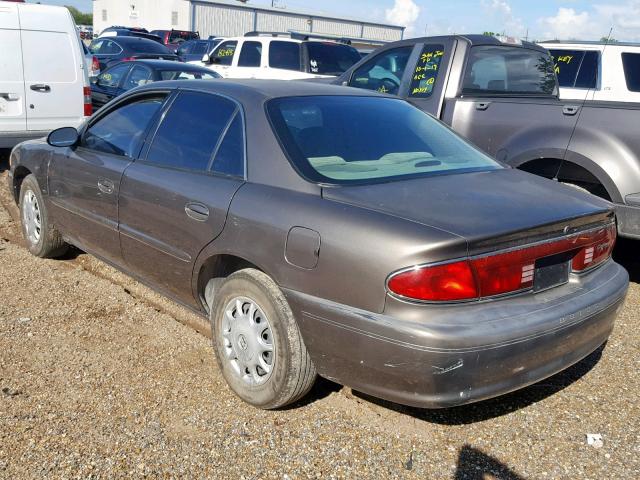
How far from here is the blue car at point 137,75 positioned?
1029cm

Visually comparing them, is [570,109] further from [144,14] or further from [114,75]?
[144,14]

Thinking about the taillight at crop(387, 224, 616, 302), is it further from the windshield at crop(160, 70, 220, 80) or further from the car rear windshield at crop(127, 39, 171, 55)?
the car rear windshield at crop(127, 39, 171, 55)

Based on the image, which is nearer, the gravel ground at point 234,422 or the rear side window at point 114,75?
the gravel ground at point 234,422

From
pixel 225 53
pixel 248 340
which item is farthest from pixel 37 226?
pixel 225 53

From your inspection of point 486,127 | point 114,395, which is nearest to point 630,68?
point 486,127

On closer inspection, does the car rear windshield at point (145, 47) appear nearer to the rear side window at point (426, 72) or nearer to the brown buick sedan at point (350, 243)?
the rear side window at point (426, 72)

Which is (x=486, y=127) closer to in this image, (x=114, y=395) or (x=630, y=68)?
(x=114, y=395)

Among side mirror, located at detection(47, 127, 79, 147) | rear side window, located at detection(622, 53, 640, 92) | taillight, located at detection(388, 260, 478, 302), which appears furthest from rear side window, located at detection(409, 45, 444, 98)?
rear side window, located at detection(622, 53, 640, 92)

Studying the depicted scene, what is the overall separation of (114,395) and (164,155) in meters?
1.42

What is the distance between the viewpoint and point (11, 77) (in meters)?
7.75

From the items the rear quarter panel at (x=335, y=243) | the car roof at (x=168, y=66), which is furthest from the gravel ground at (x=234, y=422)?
the car roof at (x=168, y=66)

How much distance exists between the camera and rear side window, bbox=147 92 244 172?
3.61m

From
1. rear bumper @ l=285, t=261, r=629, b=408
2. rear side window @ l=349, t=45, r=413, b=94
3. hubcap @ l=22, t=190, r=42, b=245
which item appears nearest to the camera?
rear bumper @ l=285, t=261, r=629, b=408

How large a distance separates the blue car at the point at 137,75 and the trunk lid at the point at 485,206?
25.5 feet
